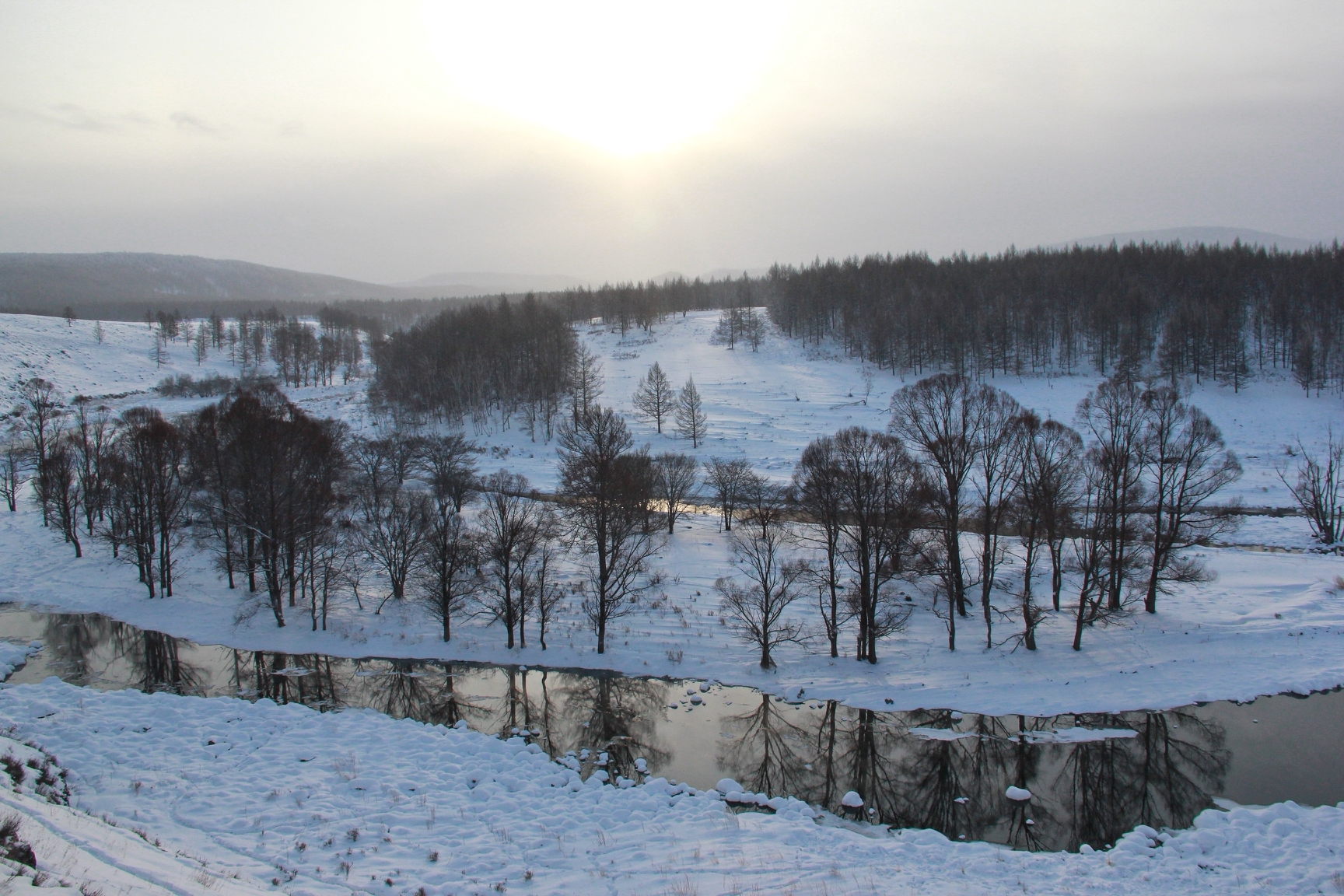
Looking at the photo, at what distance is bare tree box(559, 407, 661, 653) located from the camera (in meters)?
27.0

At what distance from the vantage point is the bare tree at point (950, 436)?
2666 centimetres

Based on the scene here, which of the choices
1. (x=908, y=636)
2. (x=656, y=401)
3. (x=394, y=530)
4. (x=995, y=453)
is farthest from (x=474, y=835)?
(x=656, y=401)

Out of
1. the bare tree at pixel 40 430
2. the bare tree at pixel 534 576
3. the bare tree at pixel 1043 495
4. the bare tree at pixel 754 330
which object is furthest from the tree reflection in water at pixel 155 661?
the bare tree at pixel 754 330

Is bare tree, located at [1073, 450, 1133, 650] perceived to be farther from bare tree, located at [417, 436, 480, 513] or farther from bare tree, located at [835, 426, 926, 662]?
bare tree, located at [417, 436, 480, 513]

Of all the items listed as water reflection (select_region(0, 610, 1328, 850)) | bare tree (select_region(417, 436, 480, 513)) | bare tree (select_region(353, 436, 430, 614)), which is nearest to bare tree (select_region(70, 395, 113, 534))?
water reflection (select_region(0, 610, 1328, 850))

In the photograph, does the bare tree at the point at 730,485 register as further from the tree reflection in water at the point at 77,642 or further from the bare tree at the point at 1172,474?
the tree reflection in water at the point at 77,642

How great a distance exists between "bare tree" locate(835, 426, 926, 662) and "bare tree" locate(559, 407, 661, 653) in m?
8.59

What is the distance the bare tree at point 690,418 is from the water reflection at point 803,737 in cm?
4012

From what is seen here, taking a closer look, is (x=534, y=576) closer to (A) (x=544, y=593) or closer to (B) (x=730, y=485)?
(A) (x=544, y=593)

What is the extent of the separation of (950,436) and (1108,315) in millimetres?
83298

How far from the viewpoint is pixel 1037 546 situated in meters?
28.5

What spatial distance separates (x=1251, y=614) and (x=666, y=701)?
79.6ft

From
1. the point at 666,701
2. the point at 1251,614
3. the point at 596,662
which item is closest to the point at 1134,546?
the point at 1251,614

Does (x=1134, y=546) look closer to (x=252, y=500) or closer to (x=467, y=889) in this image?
(x=467, y=889)
